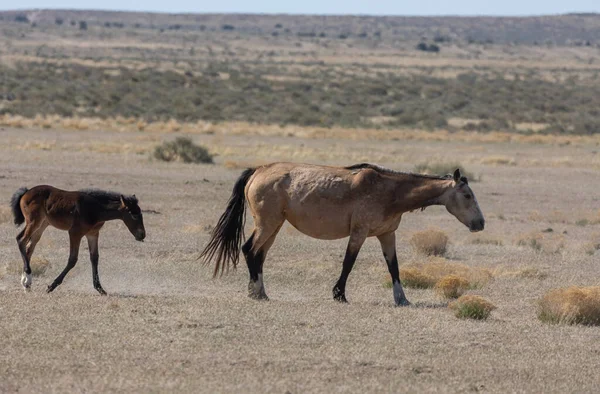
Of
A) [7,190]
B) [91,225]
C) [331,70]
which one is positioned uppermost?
[91,225]

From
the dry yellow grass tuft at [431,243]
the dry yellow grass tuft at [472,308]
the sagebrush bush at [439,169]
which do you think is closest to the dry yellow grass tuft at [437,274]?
the dry yellow grass tuft at [431,243]

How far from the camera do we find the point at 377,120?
57.8 m

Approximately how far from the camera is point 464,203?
508 inches

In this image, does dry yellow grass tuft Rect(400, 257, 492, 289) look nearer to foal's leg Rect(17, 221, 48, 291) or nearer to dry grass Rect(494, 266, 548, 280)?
dry grass Rect(494, 266, 548, 280)

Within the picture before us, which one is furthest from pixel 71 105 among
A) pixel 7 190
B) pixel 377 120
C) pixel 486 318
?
pixel 486 318

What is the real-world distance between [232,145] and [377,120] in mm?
19162

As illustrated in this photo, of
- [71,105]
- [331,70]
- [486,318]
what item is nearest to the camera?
[486,318]

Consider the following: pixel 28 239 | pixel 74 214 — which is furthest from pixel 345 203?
pixel 28 239

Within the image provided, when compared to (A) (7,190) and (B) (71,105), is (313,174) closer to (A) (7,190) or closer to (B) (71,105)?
(A) (7,190)

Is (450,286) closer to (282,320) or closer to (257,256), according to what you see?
(257,256)

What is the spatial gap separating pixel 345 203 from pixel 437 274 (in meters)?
2.82

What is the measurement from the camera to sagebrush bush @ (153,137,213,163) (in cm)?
3353

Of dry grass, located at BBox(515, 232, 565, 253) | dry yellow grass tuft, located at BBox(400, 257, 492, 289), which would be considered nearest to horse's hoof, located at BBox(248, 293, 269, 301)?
dry yellow grass tuft, located at BBox(400, 257, 492, 289)

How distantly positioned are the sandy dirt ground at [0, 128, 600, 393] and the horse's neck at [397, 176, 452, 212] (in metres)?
1.16
